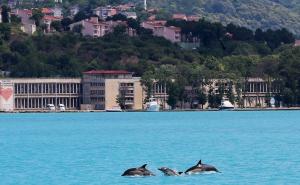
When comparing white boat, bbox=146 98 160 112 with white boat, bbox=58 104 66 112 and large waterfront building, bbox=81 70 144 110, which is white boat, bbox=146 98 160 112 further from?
white boat, bbox=58 104 66 112

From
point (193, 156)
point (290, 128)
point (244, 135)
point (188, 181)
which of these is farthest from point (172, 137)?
point (188, 181)

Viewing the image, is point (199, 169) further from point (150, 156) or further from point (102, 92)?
point (102, 92)

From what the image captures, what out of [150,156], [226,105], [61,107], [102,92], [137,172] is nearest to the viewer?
[137,172]

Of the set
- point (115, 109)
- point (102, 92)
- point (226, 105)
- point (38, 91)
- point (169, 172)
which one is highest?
point (38, 91)

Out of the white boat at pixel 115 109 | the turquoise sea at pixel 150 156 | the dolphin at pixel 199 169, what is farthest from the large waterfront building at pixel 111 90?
the dolphin at pixel 199 169

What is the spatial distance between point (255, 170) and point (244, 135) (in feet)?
96.5

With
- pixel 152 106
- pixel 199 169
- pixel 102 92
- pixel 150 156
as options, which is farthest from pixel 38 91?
pixel 199 169

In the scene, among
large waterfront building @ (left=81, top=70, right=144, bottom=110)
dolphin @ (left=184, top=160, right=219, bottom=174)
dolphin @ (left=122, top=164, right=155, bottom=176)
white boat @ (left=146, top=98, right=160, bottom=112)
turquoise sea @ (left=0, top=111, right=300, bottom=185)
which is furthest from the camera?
large waterfront building @ (left=81, top=70, right=144, bottom=110)

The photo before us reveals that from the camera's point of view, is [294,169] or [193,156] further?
[193,156]

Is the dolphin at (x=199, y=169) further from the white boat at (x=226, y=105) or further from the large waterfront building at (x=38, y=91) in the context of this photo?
the large waterfront building at (x=38, y=91)

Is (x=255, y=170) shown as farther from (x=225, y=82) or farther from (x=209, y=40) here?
(x=209, y=40)

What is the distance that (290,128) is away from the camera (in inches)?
3497

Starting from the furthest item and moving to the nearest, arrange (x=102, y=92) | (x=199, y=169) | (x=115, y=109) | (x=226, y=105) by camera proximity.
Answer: (x=115, y=109)
(x=102, y=92)
(x=226, y=105)
(x=199, y=169)

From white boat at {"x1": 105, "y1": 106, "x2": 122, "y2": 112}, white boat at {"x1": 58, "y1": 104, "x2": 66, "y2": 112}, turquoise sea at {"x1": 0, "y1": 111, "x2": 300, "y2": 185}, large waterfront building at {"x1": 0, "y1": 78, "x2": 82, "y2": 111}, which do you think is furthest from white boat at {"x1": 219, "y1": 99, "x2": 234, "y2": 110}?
turquoise sea at {"x1": 0, "y1": 111, "x2": 300, "y2": 185}
